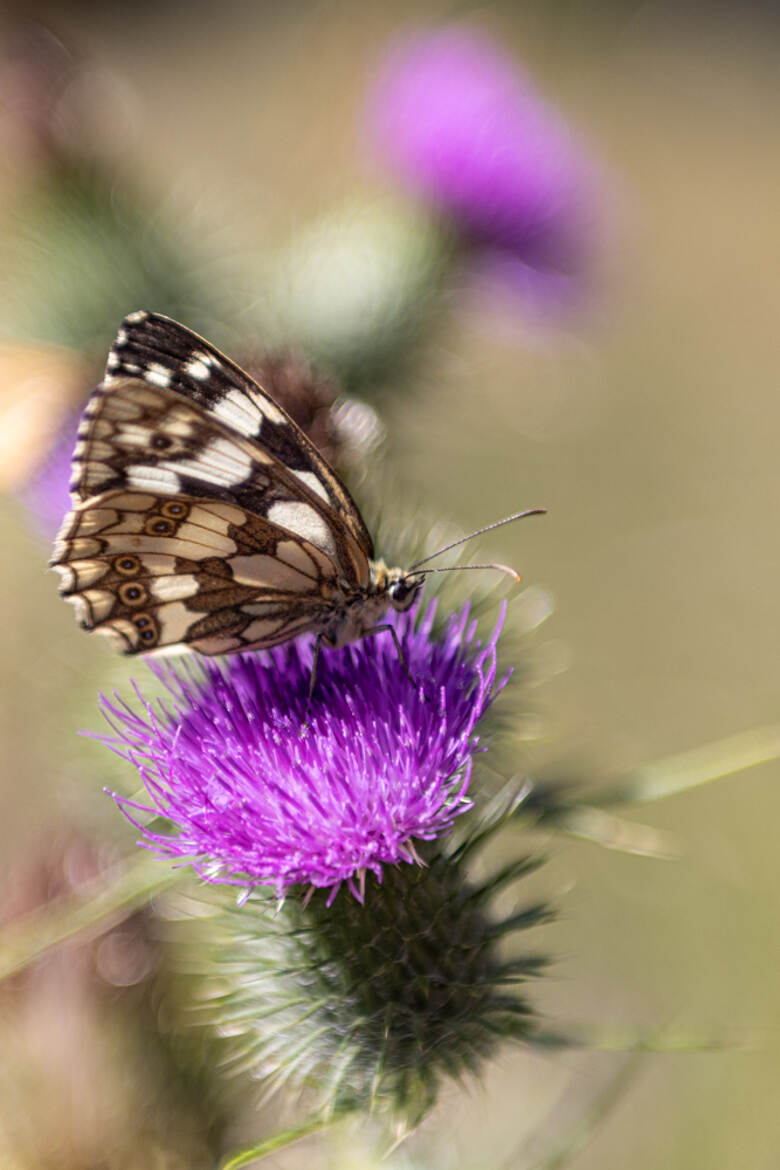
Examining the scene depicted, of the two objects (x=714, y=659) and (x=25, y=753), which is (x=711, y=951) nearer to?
(x=714, y=659)

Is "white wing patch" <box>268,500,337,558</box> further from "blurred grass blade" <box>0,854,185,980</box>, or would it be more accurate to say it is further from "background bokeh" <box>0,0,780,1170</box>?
"background bokeh" <box>0,0,780,1170</box>

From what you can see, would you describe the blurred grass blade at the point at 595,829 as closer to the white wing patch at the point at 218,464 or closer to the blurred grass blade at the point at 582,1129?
the blurred grass blade at the point at 582,1129

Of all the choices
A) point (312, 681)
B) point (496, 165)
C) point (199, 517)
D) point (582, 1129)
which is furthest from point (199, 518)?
point (496, 165)

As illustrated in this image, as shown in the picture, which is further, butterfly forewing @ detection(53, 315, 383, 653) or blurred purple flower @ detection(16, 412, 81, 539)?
blurred purple flower @ detection(16, 412, 81, 539)

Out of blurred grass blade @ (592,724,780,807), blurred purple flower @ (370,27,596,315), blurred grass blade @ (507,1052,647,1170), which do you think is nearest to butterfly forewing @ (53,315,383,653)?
blurred grass blade @ (592,724,780,807)

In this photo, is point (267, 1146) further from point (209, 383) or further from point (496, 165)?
point (496, 165)

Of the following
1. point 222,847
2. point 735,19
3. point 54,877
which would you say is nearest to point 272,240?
point 54,877

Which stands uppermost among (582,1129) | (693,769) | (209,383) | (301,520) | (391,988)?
(209,383)
